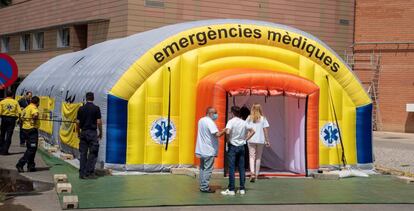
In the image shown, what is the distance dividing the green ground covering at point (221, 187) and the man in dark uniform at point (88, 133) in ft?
1.16

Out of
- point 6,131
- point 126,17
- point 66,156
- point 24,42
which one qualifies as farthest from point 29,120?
point 24,42

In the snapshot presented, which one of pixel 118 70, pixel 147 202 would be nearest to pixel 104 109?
pixel 118 70

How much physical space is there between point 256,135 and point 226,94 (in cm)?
122

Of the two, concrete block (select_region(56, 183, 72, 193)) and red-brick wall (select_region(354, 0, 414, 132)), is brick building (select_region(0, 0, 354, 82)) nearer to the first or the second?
red-brick wall (select_region(354, 0, 414, 132))

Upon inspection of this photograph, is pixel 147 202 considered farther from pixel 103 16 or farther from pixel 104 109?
pixel 103 16

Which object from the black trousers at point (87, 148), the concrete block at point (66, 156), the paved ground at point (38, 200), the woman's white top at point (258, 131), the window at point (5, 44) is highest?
the window at point (5, 44)

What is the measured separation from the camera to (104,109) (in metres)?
13.6

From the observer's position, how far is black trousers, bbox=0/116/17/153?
54.5 feet

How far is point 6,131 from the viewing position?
16.9 m

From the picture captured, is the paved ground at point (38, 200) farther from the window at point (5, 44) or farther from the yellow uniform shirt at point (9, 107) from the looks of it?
the window at point (5, 44)

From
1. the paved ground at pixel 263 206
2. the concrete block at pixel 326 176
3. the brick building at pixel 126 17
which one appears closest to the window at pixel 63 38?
the brick building at pixel 126 17

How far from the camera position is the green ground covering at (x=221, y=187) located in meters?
10.4

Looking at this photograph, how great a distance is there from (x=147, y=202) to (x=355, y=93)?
7.42 m

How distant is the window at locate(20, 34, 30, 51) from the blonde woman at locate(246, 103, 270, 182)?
1321 inches
